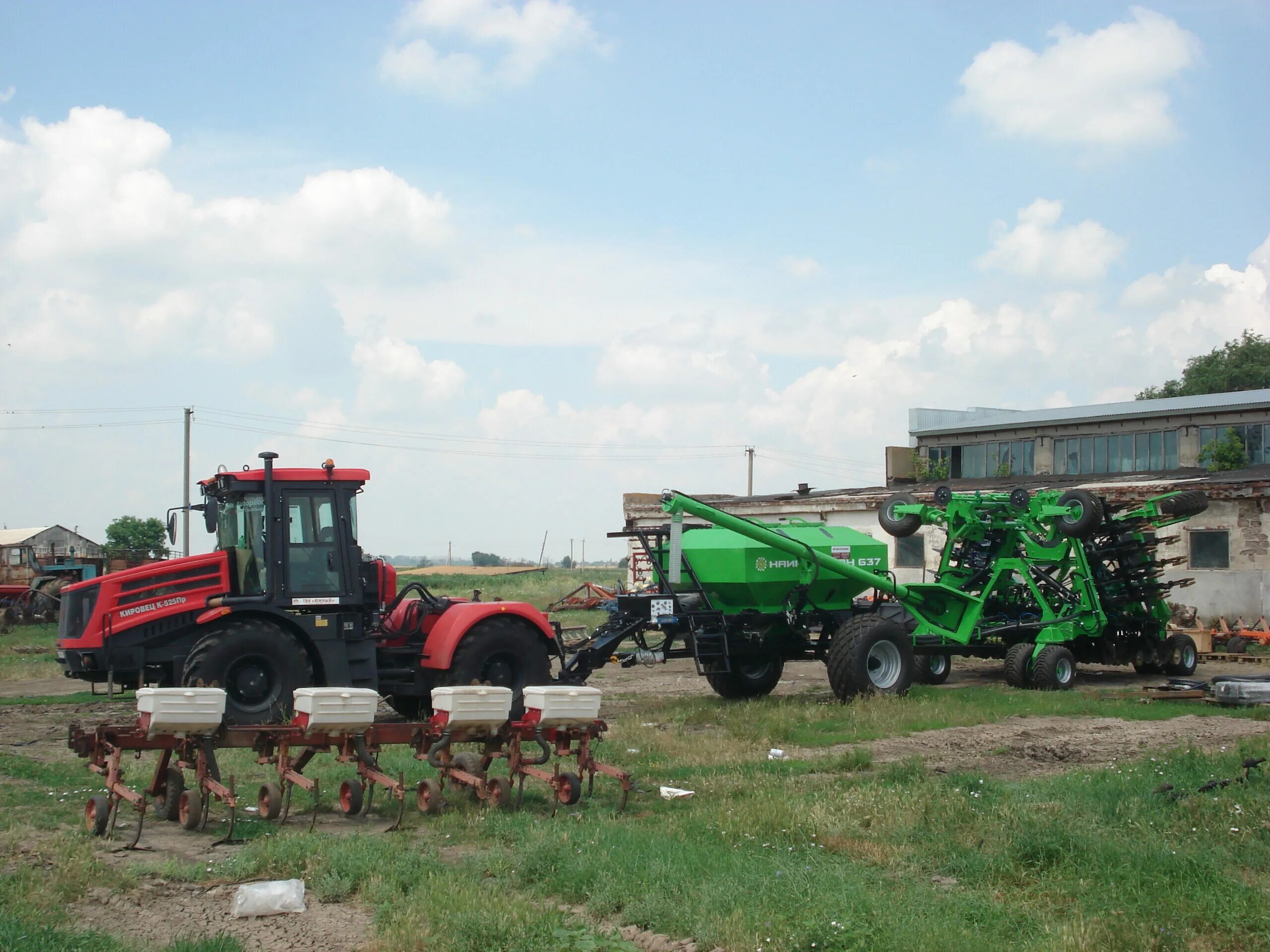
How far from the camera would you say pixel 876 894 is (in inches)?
238

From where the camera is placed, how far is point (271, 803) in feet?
27.1

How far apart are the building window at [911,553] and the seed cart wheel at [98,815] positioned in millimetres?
22685

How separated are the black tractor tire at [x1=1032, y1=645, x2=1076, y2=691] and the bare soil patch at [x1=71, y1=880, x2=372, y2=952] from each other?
11657 mm

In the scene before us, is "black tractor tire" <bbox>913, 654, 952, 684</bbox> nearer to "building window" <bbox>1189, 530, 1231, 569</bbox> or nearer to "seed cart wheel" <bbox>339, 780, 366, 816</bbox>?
"building window" <bbox>1189, 530, 1231, 569</bbox>

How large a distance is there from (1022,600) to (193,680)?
11668 mm

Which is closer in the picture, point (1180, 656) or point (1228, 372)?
point (1180, 656)

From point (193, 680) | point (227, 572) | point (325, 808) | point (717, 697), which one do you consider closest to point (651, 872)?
point (325, 808)

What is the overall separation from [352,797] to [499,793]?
1.03 metres

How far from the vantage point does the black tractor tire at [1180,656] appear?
57.4 ft

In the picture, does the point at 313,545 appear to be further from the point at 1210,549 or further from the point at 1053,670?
the point at 1210,549

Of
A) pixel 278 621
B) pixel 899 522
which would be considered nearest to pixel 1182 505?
pixel 899 522

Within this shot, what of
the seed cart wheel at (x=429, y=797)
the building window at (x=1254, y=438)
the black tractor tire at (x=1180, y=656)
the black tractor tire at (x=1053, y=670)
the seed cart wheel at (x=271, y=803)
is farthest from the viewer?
the building window at (x=1254, y=438)

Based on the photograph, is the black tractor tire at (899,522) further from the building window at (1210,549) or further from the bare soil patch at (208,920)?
the bare soil patch at (208,920)

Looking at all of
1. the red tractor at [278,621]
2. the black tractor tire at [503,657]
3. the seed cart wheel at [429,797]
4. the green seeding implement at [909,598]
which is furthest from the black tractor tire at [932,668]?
the seed cart wheel at [429,797]
